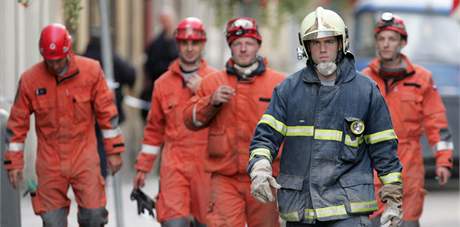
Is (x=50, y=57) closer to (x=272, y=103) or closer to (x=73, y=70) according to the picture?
(x=73, y=70)

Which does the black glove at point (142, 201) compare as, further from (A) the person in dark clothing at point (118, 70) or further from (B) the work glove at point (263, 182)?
(A) the person in dark clothing at point (118, 70)

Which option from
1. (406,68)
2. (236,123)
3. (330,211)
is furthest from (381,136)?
(406,68)

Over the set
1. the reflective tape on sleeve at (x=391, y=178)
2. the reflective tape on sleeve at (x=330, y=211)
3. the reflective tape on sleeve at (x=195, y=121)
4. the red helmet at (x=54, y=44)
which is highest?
the red helmet at (x=54, y=44)

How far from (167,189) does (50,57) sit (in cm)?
133

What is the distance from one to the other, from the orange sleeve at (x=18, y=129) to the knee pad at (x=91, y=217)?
1.81 feet

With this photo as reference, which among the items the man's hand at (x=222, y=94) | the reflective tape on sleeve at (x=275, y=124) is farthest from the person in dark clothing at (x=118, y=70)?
the reflective tape on sleeve at (x=275, y=124)

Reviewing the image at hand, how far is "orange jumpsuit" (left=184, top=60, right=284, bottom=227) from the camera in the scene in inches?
346

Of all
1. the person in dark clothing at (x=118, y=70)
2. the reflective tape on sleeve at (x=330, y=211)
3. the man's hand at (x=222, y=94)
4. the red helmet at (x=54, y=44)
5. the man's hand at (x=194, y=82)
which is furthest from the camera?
the person in dark clothing at (x=118, y=70)

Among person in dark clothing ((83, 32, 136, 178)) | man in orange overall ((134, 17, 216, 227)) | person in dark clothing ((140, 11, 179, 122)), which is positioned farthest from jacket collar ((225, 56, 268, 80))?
person in dark clothing ((140, 11, 179, 122))

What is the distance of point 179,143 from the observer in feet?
33.2

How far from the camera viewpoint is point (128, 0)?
24.0m

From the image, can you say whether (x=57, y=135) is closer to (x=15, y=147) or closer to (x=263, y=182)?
(x=15, y=147)

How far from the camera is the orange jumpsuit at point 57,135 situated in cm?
949

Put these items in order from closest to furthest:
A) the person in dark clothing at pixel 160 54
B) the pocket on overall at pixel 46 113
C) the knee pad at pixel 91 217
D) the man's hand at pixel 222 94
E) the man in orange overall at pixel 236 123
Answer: the man's hand at pixel 222 94 → the man in orange overall at pixel 236 123 → the pocket on overall at pixel 46 113 → the knee pad at pixel 91 217 → the person in dark clothing at pixel 160 54
